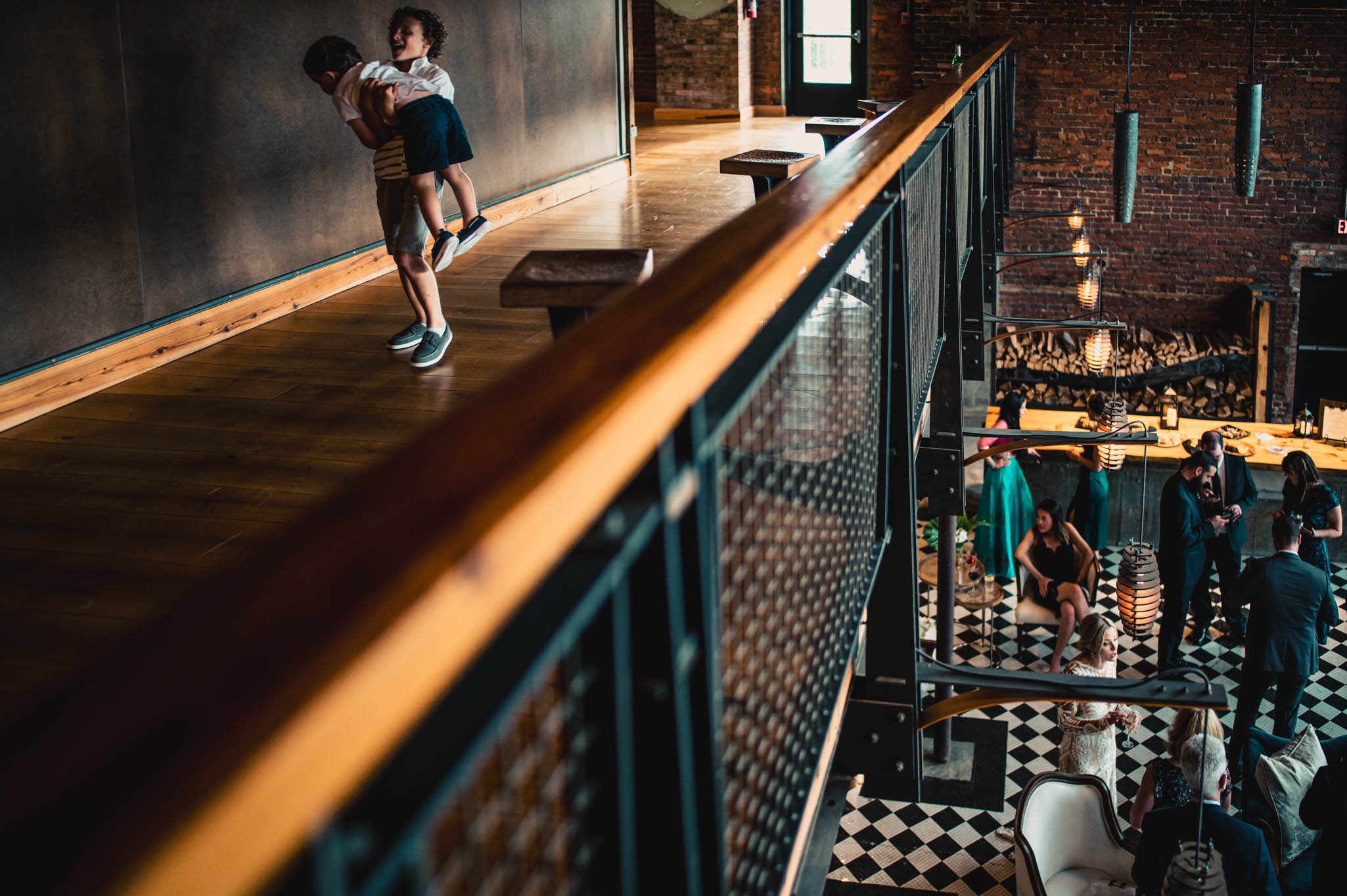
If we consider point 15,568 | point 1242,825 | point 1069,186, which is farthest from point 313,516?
point 1069,186

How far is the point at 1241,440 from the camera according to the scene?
970 cm

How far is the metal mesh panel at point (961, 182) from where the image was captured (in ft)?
12.9

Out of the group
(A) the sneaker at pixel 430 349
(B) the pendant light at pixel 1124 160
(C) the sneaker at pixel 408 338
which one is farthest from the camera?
(B) the pendant light at pixel 1124 160

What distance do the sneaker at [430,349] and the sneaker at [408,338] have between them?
0.39 feet

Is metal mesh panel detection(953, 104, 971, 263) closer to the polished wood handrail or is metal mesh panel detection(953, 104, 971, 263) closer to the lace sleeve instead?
the lace sleeve

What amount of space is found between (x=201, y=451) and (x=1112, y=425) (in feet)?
16.7

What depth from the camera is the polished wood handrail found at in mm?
333

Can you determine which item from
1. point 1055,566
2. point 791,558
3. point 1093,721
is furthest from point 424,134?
point 1055,566

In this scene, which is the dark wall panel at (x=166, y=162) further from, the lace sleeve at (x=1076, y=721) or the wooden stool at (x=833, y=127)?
the lace sleeve at (x=1076, y=721)

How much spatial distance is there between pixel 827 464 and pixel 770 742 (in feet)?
1.41

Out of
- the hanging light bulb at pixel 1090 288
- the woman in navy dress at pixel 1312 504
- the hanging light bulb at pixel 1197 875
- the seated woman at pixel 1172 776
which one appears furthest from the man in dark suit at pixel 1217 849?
the hanging light bulb at pixel 1090 288

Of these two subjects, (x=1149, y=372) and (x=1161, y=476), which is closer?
(x=1161, y=476)

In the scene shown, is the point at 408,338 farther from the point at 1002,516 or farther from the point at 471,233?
the point at 1002,516

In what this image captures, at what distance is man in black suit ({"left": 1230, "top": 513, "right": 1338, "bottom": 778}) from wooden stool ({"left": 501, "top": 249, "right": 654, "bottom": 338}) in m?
5.46
